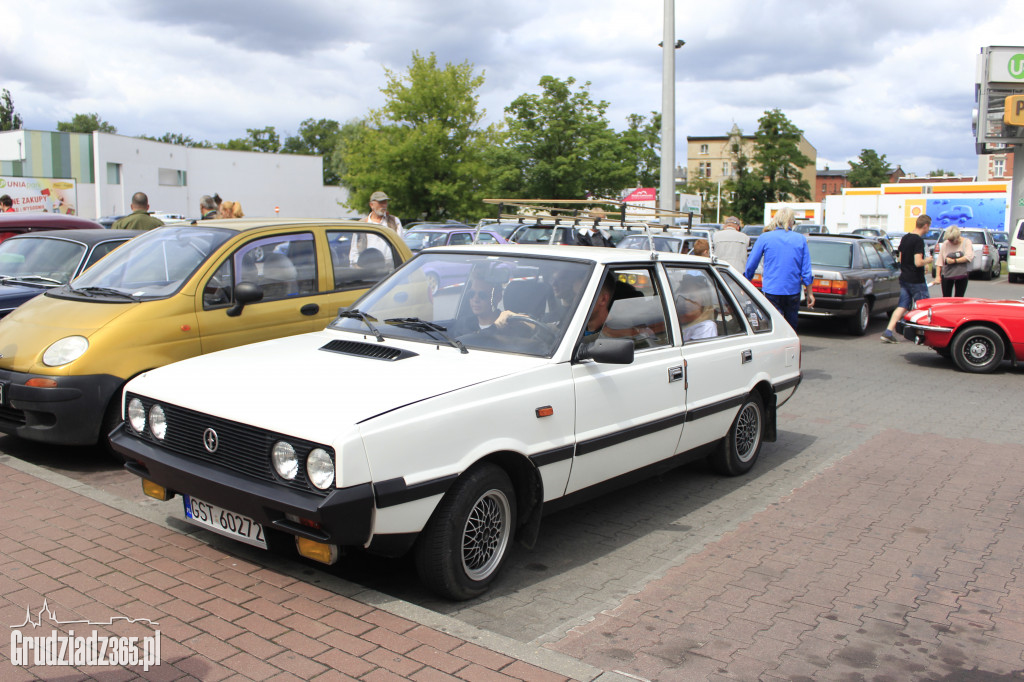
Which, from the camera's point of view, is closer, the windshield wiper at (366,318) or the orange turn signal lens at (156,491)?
the orange turn signal lens at (156,491)

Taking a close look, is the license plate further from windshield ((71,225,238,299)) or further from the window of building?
the window of building

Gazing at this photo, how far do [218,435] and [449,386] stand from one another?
108 cm

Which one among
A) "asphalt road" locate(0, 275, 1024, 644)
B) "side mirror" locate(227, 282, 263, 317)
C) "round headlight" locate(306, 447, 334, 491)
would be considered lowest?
"asphalt road" locate(0, 275, 1024, 644)

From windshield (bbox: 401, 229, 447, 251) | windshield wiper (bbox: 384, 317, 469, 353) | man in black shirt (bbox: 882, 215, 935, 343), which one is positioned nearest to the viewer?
windshield wiper (bbox: 384, 317, 469, 353)

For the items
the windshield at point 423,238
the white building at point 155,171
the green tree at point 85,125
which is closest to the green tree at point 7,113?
the green tree at point 85,125

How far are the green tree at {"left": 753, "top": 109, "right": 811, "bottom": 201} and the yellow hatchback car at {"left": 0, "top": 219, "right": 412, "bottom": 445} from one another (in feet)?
255

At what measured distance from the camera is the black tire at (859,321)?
14.5m

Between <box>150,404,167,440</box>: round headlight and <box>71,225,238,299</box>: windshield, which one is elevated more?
<box>71,225,238,299</box>: windshield

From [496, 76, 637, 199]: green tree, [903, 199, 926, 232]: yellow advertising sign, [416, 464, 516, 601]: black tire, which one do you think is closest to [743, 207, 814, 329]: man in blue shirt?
[416, 464, 516, 601]: black tire

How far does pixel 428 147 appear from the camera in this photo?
35719mm

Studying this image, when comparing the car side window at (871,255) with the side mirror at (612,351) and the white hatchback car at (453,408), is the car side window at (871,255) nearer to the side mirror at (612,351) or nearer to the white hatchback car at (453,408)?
the white hatchback car at (453,408)

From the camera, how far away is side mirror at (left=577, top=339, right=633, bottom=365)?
4320mm

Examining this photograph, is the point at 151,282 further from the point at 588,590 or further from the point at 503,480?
the point at 588,590

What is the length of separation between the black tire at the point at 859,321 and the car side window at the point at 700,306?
373 inches
